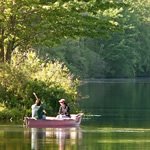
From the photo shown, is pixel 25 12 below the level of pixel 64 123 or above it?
above

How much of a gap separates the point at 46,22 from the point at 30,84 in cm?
409

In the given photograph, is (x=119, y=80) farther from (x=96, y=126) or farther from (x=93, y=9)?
(x=96, y=126)

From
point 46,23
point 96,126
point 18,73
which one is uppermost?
point 46,23

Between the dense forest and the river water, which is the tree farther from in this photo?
the river water

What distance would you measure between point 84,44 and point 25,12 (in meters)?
75.5

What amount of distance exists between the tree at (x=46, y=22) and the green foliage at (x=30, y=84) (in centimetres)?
122

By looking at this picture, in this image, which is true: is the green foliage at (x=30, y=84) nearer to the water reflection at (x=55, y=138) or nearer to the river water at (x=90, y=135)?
the river water at (x=90, y=135)

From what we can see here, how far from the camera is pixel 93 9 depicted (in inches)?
1768

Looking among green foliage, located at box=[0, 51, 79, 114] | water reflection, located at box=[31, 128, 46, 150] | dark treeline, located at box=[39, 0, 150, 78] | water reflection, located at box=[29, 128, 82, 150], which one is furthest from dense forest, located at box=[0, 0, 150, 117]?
dark treeline, located at box=[39, 0, 150, 78]

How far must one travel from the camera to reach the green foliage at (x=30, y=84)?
41938 millimetres

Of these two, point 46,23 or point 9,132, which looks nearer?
point 9,132

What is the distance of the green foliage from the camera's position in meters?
41.9

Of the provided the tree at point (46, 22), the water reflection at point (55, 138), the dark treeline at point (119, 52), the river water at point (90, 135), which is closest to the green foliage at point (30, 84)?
the tree at point (46, 22)

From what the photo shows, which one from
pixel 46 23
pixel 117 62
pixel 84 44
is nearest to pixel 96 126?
pixel 46 23
